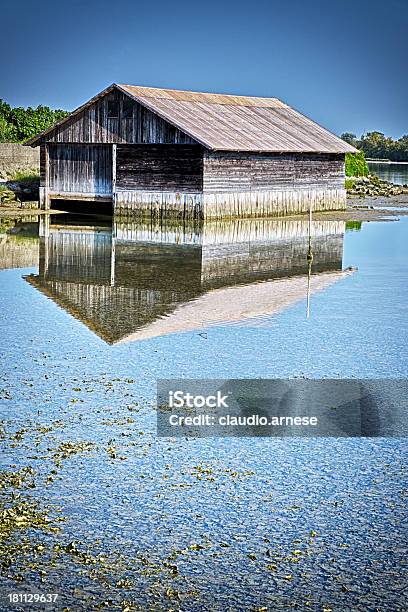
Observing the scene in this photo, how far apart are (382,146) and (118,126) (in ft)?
523

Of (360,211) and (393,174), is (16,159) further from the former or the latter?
(393,174)

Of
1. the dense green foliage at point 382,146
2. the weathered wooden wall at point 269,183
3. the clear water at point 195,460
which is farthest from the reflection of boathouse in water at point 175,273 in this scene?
the dense green foliage at point 382,146

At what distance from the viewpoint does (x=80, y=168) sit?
118 ft

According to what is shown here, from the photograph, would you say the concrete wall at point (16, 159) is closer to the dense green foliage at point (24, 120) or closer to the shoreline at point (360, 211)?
the shoreline at point (360, 211)

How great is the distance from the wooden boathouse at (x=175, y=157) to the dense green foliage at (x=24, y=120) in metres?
21.4

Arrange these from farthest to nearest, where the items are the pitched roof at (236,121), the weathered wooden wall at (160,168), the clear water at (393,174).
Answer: the clear water at (393,174) < the pitched roof at (236,121) < the weathered wooden wall at (160,168)

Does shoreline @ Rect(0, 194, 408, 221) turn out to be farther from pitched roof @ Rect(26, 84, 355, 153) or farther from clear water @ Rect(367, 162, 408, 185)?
clear water @ Rect(367, 162, 408, 185)

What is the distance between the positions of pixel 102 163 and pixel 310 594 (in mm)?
30108

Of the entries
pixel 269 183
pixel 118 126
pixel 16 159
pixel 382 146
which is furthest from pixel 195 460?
pixel 382 146

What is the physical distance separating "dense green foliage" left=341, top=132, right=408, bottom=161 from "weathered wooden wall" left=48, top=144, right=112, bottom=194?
147 meters

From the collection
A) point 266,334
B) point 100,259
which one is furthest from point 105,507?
point 100,259

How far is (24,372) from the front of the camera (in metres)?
Answer: 11.4

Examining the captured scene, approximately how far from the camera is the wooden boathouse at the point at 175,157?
32.8 meters
